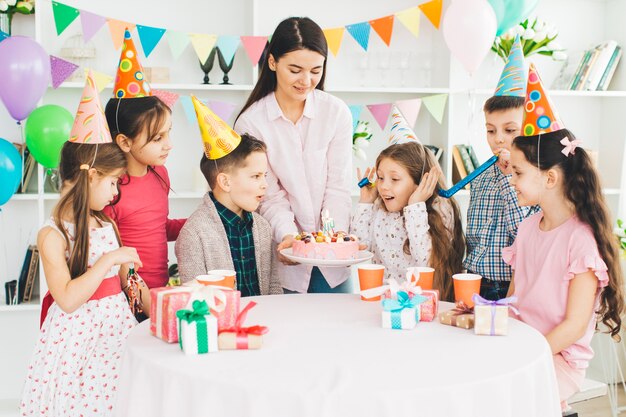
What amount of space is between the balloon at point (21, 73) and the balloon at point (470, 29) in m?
1.87

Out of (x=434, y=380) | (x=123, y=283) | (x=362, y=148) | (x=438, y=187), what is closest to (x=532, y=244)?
(x=438, y=187)

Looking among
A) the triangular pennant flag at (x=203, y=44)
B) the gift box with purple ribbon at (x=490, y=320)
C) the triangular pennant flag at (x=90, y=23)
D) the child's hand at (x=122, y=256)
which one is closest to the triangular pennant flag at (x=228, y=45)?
the triangular pennant flag at (x=203, y=44)

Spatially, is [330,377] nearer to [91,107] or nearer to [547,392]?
[547,392]

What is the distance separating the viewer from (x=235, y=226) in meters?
2.38

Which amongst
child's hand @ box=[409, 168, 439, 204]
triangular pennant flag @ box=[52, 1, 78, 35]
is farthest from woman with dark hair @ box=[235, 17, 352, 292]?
triangular pennant flag @ box=[52, 1, 78, 35]

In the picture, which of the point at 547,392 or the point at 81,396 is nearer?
the point at 547,392

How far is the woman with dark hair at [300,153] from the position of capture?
2543 millimetres

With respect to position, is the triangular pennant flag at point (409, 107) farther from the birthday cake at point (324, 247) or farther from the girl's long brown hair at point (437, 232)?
the birthday cake at point (324, 247)

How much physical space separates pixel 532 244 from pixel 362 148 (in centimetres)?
210

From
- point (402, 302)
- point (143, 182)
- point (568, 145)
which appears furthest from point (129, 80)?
point (568, 145)

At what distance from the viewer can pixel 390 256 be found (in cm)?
252

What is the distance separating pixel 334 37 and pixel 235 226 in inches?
68.6

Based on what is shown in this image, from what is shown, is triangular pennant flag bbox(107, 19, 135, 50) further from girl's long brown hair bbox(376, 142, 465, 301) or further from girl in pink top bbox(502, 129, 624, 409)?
girl in pink top bbox(502, 129, 624, 409)

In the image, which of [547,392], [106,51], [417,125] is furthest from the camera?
[417,125]
